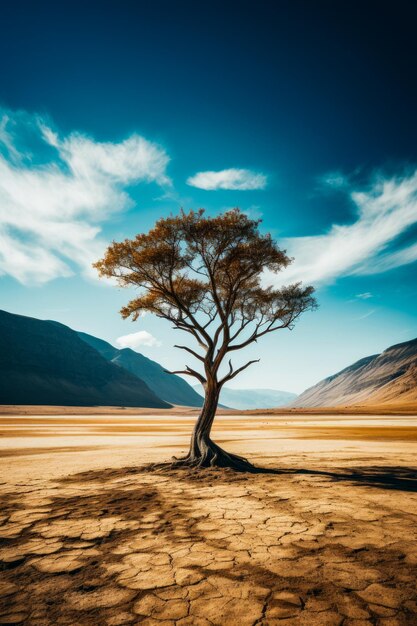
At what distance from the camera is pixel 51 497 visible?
9562 millimetres

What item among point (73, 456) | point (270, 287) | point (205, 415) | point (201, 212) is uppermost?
point (201, 212)

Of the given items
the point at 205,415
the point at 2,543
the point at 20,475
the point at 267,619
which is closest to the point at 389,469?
the point at 205,415

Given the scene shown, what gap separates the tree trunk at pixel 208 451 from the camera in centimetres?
1368

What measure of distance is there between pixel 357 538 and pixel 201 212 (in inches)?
510

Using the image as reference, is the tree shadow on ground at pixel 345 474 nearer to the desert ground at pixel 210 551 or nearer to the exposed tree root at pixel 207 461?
the desert ground at pixel 210 551

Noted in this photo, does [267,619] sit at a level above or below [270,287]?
below

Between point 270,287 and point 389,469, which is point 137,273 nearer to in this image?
point 270,287

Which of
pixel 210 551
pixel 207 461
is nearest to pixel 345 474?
pixel 207 461

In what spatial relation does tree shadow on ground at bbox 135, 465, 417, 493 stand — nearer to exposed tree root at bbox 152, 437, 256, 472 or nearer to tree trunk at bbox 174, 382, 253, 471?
exposed tree root at bbox 152, 437, 256, 472

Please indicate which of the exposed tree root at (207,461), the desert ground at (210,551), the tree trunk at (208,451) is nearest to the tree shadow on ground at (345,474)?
the desert ground at (210,551)

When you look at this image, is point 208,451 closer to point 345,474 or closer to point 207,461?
point 207,461

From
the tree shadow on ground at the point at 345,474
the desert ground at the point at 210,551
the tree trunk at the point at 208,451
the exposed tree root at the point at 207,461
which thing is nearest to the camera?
the desert ground at the point at 210,551

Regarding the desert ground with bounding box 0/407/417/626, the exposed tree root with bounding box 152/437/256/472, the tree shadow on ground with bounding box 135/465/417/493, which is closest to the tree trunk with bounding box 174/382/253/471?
the exposed tree root with bounding box 152/437/256/472

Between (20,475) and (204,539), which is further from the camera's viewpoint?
(20,475)
